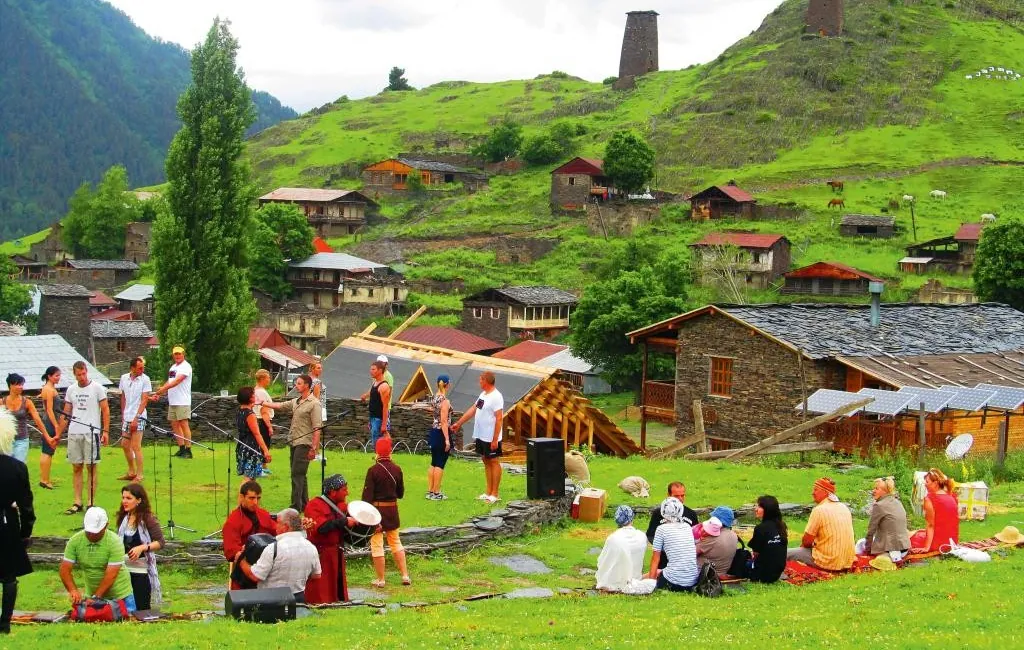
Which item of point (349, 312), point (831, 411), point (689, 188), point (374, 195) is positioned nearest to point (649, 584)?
point (831, 411)

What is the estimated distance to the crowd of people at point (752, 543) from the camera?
1355 centimetres

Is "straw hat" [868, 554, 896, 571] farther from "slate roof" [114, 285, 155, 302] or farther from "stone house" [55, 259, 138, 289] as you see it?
"stone house" [55, 259, 138, 289]

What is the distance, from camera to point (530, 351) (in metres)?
71.4

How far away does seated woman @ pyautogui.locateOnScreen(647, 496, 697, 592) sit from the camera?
1352cm

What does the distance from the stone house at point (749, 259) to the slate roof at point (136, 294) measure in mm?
38955

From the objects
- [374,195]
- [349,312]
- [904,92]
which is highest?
[904,92]

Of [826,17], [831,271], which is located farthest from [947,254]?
[826,17]

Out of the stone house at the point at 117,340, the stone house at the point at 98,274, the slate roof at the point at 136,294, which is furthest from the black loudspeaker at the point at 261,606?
the stone house at the point at 98,274

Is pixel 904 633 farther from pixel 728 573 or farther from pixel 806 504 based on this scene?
pixel 806 504

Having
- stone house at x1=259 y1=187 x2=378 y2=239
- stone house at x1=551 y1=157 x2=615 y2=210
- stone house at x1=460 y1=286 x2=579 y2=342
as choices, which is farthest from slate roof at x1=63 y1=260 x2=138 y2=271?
stone house at x1=551 y1=157 x2=615 y2=210

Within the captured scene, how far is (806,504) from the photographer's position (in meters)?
19.2

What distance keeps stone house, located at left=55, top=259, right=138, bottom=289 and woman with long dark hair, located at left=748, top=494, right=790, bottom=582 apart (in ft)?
306

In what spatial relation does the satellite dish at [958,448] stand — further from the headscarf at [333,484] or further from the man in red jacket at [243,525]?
the man in red jacket at [243,525]

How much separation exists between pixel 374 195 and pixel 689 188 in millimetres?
30885
